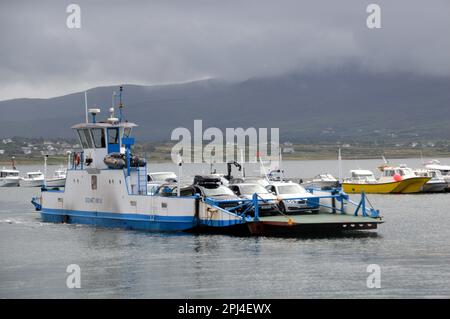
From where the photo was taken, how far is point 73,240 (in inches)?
1831

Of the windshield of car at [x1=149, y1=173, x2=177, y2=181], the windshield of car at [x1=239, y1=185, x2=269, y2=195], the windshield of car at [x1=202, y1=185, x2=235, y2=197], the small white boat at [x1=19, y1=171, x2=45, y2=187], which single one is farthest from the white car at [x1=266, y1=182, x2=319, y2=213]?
the small white boat at [x1=19, y1=171, x2=45, y2=187]

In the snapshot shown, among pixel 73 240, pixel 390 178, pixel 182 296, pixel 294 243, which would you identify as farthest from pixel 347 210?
pixel 390 178

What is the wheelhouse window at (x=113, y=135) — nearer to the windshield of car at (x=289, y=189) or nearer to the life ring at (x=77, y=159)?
the life ring at (x=77, y=159)

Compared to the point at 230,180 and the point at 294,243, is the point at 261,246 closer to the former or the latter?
the point at 294,243

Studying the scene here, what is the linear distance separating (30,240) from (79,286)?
16.0 meters

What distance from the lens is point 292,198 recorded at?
45.6 m

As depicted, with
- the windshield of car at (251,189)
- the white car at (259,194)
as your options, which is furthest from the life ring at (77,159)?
the windshield of car at (251,189)

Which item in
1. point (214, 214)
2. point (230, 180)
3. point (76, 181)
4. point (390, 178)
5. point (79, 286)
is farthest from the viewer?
point (390, 178)

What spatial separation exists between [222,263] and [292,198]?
963cm

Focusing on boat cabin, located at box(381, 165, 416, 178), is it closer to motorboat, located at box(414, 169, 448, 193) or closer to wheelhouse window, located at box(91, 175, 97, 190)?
motorboat, located at box(414, 169, 448, 193)

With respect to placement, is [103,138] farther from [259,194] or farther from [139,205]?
[259,194]

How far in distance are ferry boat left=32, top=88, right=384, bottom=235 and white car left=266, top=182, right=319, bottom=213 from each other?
1.06 feet

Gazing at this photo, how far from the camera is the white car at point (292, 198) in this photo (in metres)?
46.1
